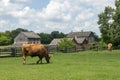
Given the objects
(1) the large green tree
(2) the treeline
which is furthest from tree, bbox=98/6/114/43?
(2) the treeline

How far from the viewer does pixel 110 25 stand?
279 ft

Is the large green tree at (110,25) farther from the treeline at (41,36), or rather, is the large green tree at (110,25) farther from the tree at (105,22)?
the treeline at (41,36)

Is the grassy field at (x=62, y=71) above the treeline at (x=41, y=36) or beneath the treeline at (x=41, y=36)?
beneath

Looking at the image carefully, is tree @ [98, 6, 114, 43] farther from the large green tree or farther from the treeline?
the treeline

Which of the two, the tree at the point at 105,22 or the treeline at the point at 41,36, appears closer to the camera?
the tree at the point at 105,22

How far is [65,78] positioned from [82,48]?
55107 millimetres

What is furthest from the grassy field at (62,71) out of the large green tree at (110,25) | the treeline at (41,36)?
the treeline at (41,36)

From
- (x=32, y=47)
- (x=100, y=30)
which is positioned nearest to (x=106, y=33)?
(x=100, y=30)

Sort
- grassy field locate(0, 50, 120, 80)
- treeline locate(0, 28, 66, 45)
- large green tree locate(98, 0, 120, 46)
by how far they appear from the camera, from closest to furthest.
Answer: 1. grassy field locate(0, 50, 120, 80)
2. large green tree locate(98, 0, 120, 46)
3. treeline locate(0, 28, 66, 45)

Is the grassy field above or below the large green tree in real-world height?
below

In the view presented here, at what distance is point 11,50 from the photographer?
156 feet

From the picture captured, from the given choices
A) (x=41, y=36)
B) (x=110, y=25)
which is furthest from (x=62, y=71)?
(x=41, y=36)

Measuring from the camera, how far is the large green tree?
80400mm

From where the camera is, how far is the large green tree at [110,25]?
264 ft
